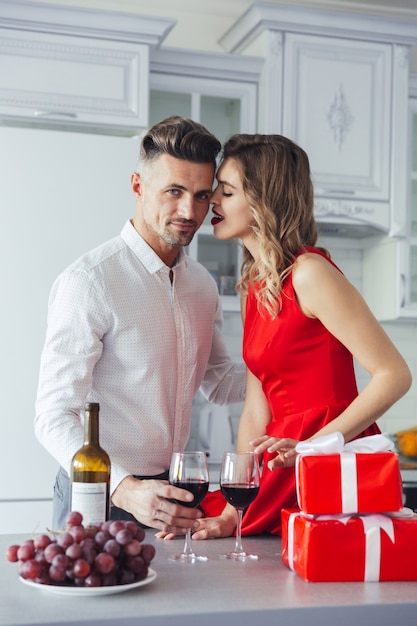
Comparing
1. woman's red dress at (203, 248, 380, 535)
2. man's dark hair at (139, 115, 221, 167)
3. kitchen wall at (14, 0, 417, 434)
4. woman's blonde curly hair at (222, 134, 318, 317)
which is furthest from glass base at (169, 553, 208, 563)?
kitchen wall at (14, 0, 417, 434)

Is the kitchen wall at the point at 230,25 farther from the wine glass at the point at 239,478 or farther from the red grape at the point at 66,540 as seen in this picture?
the red grape at the point at 66,540

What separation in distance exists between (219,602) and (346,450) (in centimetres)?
37

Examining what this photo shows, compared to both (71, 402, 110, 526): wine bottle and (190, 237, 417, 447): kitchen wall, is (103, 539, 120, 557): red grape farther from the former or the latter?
(190, 237, 417, 447): kitchen wall

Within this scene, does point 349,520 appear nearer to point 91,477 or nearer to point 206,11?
point 91,477

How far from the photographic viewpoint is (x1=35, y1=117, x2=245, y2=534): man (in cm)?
196

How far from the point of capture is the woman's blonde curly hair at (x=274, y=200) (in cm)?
195

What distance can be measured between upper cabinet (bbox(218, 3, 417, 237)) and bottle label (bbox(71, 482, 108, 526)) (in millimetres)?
2488

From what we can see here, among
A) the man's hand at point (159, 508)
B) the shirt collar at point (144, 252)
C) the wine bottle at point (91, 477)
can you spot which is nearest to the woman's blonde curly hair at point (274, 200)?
the shirt collar at point (144, 252)

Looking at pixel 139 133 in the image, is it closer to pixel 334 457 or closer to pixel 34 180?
pixel 34 180

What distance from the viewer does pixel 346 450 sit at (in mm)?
1436

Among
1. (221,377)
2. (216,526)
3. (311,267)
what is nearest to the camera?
(216,526)

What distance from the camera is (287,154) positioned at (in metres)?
2.01

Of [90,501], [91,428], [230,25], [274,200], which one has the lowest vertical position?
[90,501]

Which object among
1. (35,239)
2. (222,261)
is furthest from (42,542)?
(222,261)
